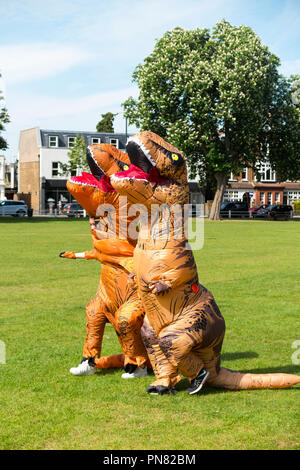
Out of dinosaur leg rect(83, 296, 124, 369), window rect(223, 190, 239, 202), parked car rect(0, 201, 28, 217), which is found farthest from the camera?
window rect(223, 190, 239, 202)

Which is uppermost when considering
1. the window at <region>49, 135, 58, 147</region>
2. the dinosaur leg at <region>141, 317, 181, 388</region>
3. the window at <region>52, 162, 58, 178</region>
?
the window at <region>49, 135, 58, 147</region>

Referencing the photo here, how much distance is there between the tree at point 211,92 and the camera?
33.0m

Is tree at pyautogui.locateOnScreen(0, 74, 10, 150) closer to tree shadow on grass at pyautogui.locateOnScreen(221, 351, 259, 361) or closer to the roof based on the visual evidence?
the roof

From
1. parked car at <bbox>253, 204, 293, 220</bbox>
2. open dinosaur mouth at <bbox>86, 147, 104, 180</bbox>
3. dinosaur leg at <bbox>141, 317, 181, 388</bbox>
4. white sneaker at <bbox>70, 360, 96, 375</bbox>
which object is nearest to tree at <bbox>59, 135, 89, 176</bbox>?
parked car at <bbox>253, 204, 293, 220</bbox>

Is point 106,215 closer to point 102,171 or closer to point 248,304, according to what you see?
point 102,171

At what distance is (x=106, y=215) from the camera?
5430mm

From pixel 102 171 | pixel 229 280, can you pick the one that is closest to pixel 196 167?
pixel 229 280

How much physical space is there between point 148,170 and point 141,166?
7 centimetres

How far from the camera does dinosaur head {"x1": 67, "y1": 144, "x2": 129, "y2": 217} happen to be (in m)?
5.38

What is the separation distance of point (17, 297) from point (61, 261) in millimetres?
5054

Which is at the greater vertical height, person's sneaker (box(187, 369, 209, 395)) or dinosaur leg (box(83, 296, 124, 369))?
dinosaur leg (box(83, 296, 124, 369))

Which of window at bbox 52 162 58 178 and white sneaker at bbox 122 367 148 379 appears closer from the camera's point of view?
white sneaker at bbox 122 367 148 379

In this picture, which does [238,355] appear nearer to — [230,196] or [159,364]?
[159,364]

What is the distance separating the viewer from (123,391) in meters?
4.76
